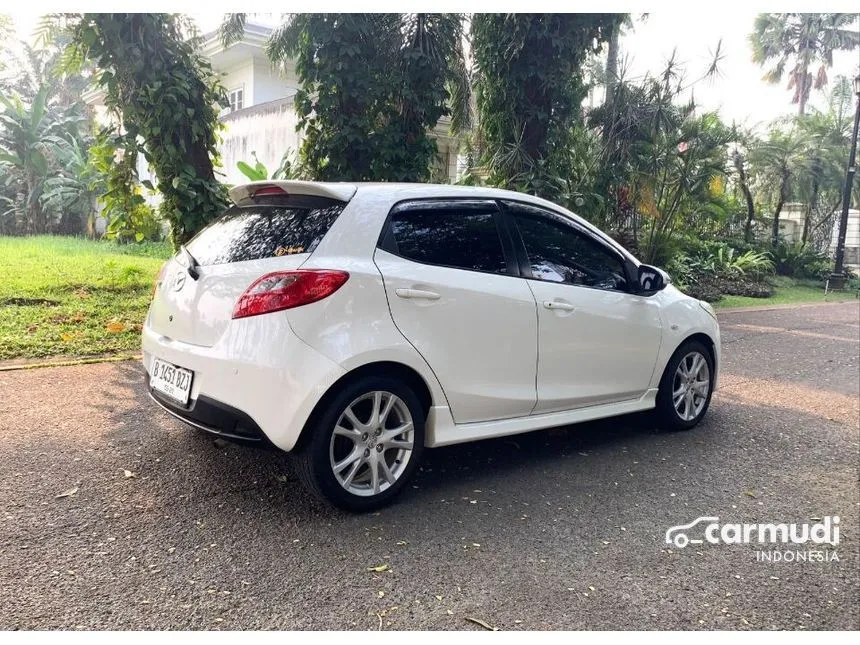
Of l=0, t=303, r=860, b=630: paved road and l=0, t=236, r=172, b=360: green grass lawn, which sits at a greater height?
l=0, t=236, r=172, b=360: green grass lawn

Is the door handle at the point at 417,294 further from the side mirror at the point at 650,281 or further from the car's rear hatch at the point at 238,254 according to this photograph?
the side mirror at the point at 650,281

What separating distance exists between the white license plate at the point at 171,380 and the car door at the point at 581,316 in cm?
195

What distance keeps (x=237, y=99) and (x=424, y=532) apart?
17.0 m

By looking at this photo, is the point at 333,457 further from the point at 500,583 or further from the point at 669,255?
the point at 669,255

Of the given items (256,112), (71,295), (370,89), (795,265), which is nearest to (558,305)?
(370,89)

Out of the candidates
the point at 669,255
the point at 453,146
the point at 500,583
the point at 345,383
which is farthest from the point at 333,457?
the point at 669,255

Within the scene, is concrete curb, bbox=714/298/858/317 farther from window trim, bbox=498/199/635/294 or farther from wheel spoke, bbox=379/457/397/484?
wheel spoke, bbox=379/457/397/484

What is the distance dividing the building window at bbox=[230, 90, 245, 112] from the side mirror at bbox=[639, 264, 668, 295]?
15.3 m

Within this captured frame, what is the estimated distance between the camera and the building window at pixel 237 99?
1791cm

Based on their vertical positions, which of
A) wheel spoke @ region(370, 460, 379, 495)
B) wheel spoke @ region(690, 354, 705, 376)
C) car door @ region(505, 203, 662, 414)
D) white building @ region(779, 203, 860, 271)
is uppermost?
white building @ region(779, 203, 860, 271)

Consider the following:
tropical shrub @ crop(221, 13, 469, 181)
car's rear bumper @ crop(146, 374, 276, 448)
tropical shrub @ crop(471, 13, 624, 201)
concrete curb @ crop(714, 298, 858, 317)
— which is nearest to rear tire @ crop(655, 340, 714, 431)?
car's rear bumper @ crop(146, 374, 276, 448)

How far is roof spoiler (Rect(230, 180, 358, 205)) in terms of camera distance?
3.61 m

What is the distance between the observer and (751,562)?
3.31m

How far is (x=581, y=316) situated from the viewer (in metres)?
4.35
